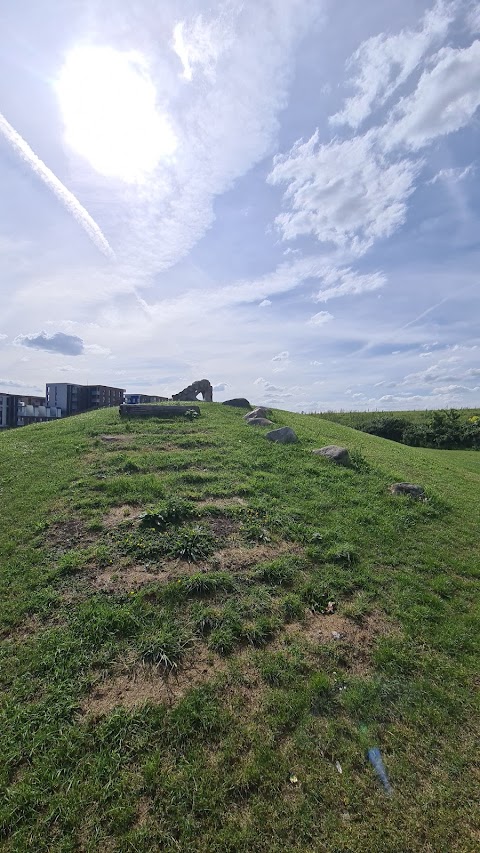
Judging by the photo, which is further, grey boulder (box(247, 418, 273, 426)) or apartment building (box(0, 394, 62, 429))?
apartment building (box(0, 394, 62, 429))

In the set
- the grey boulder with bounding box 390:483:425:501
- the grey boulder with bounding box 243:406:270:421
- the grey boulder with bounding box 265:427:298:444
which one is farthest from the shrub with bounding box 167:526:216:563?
the grey boulder with bounding box 243:406:270:421

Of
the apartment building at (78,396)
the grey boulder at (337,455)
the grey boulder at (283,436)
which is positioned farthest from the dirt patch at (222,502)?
the apartment building at (78,396)

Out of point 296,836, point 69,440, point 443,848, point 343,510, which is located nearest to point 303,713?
point 296,836

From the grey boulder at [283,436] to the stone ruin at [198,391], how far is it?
10441 mm

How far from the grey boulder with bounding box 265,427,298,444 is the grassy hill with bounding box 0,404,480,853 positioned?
459 cm

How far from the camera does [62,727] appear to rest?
11.0 ft

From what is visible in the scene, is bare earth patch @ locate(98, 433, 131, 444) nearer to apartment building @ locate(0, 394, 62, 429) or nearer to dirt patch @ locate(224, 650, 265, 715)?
dirt patch @ locate(224, 650, 265, 715)

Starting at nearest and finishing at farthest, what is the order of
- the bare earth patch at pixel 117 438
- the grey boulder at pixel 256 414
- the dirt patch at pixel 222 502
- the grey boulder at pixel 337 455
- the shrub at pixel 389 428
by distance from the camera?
1. the dirt patch at pixel 222 502
2. the grey boulder at pixel 337 455
3. the bare earth patch at pixel 117 438
4. the grey boulder at pixel 256 414
5. the shrub at pixel 389 428

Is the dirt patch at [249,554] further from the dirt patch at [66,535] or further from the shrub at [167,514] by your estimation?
the dirt patch at [66,535]

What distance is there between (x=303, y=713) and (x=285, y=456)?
770cm

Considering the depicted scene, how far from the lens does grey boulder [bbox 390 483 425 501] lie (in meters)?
8.71

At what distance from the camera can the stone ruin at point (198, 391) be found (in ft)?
73.9

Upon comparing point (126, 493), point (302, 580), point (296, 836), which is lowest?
point (296, 836)

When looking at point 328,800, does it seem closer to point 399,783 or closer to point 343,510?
point 399,783
